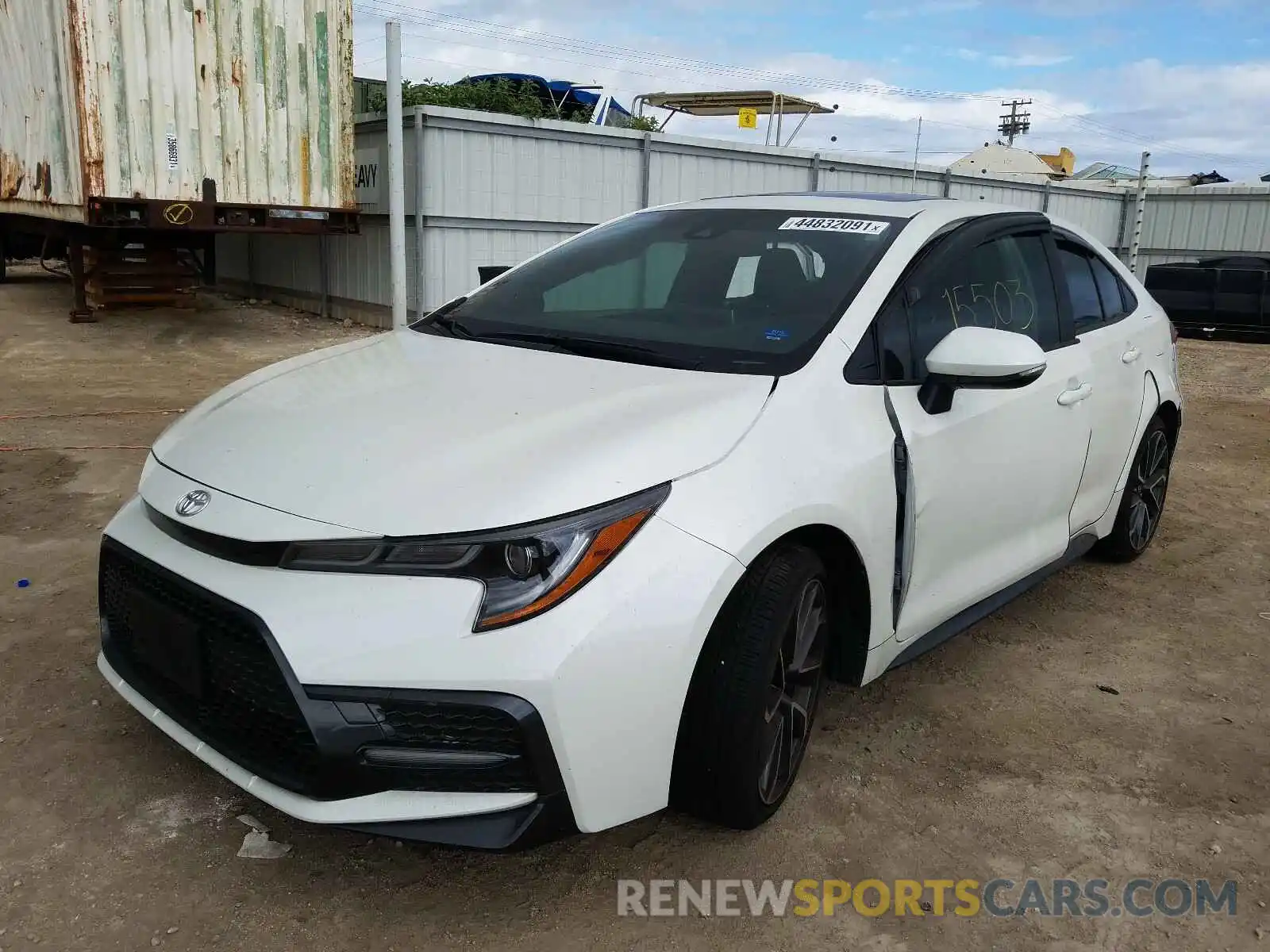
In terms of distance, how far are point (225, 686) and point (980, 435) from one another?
2131 mm

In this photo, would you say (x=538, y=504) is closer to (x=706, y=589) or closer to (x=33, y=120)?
(x=706, y=589)

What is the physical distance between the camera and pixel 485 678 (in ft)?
6.56

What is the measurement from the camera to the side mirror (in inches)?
109

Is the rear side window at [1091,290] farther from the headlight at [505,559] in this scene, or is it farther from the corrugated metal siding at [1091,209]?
the corrugated metal siding at [1091,209]

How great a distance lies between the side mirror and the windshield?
30 cm

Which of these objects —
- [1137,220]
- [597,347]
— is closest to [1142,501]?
[597,347]

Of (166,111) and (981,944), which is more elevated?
(166,111)

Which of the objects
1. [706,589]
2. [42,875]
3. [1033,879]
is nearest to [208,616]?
[42,875]

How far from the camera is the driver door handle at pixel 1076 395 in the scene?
3535mm

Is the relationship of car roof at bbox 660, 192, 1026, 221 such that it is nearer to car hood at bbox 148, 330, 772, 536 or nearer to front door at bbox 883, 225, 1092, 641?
front door at bbox 883, 225, 1092, 641

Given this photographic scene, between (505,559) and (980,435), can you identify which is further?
(980,435)

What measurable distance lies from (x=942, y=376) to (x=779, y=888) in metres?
1.37

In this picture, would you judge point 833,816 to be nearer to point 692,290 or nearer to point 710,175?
point 692,290

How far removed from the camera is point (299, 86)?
1077 centimetres
